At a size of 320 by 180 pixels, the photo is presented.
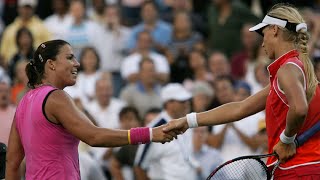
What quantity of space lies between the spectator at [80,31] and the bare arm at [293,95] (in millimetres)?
7971

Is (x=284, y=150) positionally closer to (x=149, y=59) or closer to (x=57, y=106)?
(x=57, y=106)

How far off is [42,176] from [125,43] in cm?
781

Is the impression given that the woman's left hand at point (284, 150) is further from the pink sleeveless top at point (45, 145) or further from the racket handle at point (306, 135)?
the pink sleeveless top at point (45, 145)

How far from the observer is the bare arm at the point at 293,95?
6.35 meters

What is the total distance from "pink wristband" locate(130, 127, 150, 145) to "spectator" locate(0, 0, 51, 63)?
7521 millimetres

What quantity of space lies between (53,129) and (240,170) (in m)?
1.38

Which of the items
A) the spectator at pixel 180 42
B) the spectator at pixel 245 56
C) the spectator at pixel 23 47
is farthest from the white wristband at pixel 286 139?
the spectator at pixel 23 47

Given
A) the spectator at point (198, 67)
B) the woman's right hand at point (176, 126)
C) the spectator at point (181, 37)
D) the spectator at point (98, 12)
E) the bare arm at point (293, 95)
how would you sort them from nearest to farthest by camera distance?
1. the bare arm at point (293, 95)
2. the woman's right hand at point (176, 126)
3. the spectator at point (198, 67)
4. the spectator at point (181, 37)
5. the spectator at point (98, 12)

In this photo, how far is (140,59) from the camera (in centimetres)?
1362

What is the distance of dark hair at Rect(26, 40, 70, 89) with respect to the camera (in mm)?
6926

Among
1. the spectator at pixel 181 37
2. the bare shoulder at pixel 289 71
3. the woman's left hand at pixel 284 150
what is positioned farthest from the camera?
the spectator at pixel 181 37

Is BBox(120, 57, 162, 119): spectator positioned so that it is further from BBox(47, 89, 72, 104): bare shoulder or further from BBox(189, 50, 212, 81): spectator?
BBox(47, 89, 72, 104): bare shoulder

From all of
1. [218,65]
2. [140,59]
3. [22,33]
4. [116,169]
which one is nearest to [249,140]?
[116,169]

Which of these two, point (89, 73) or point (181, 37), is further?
point (181, 37)
